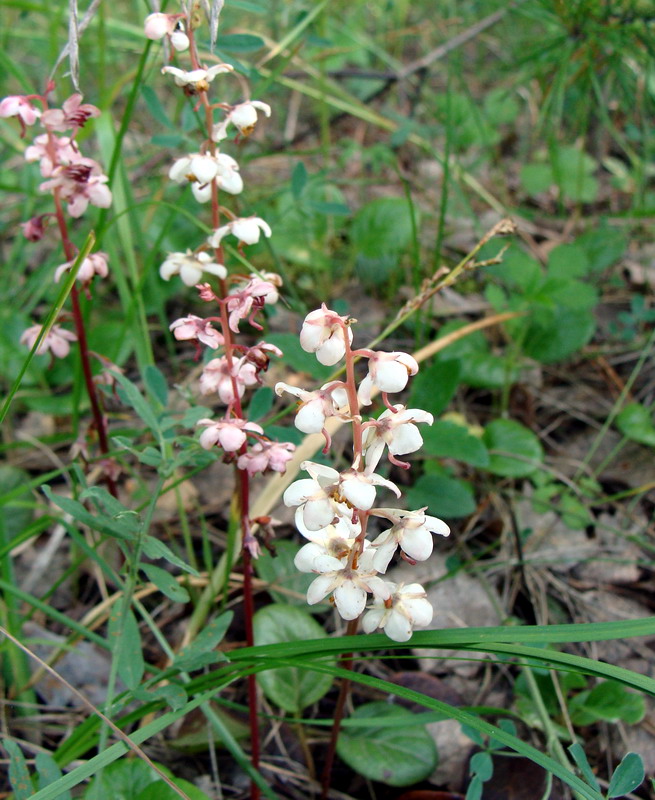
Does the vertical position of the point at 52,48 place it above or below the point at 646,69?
below

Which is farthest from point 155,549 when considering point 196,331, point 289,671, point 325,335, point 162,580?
point 289,671

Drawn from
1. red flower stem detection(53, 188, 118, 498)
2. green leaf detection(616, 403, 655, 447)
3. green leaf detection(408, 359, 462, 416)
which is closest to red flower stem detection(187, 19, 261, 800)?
red flower stem detection(53, 188, 118, 498)

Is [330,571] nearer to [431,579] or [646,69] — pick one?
[431,579]

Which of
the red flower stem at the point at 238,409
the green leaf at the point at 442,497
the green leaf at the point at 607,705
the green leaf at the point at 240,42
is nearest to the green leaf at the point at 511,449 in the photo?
the green leaf at the point at 442,497

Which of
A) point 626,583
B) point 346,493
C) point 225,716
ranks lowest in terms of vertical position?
point 225,716

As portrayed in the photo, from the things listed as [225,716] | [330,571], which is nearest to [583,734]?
[225,716]

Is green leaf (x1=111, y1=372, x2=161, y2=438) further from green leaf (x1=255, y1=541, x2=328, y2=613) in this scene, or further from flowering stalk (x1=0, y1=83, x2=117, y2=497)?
green leaf (x1=255, y1=541, x2=328, y2=613)
